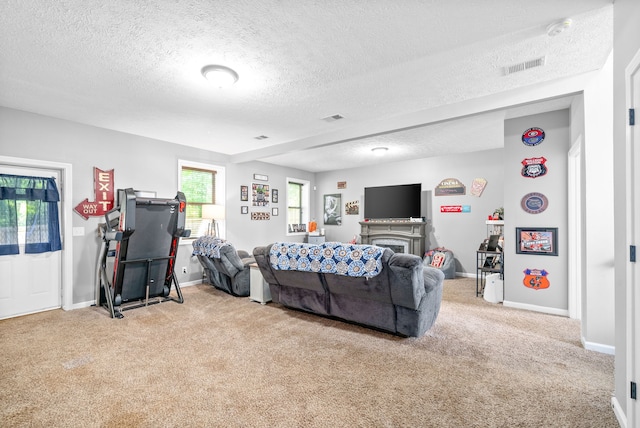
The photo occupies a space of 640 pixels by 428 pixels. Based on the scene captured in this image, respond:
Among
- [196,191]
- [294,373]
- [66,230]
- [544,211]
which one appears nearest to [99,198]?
[66,230]

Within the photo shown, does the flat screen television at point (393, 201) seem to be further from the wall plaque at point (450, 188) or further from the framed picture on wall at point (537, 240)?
the framed picture on wall at point (537, 240)

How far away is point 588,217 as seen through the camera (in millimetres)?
2895

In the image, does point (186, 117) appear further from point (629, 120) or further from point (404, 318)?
point (629, 120)

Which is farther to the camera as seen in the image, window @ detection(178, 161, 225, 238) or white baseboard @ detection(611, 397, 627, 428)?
window @ detection(178, 161, 225, 238)

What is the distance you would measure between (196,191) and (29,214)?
99.6 inches

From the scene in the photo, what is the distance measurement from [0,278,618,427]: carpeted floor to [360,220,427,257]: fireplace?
128 inches

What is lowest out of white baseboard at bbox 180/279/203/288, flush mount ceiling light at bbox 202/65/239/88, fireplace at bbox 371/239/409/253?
white baseboard at bbox 180/279/203/288

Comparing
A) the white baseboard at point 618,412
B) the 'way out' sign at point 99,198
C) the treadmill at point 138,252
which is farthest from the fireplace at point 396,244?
the 'way out' sign at point 99,198

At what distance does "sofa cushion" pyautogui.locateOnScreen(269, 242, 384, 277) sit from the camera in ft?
9.88

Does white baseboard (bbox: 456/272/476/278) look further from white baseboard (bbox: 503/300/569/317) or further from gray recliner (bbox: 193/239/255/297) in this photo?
gray recliner (bbox: 193/239/255/297)

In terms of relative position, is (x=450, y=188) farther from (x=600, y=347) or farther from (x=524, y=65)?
(x=600, y=347)

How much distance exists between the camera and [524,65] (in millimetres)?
2834

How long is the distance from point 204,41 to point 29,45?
1.45m

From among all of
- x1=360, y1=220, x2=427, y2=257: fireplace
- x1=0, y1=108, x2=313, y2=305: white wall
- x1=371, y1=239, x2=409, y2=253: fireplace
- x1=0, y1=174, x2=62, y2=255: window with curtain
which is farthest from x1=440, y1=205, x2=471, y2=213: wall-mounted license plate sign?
x1=0, y1=174, x2=62, y2=255: window with curtain
